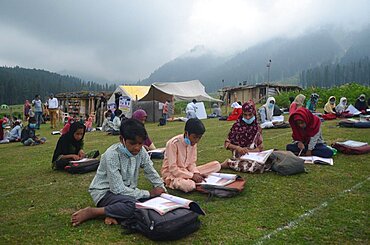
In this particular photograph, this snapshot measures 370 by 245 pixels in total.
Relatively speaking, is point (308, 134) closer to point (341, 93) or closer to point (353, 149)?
point (353, 149)

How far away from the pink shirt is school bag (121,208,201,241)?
1.48 metres

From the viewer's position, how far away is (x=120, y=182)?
147 inches

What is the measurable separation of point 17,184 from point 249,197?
4136 mm

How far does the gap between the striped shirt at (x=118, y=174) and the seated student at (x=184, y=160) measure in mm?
686

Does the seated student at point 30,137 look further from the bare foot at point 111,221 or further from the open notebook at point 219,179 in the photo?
the bare foot at point 111,221

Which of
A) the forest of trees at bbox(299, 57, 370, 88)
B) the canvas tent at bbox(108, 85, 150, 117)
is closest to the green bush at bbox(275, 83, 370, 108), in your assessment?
the canvas tent at bbox(108, 85, 150, 117)

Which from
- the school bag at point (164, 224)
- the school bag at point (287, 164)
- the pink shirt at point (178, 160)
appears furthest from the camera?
the school bag at point (287, 164)

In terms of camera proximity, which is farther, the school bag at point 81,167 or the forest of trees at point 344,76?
the forest of trees at point 344,76

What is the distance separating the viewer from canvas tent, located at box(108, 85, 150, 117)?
79.4 feet

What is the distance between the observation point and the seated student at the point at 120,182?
3547 mm

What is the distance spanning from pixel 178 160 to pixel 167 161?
0.59ft

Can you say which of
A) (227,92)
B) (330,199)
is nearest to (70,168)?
(330,199)

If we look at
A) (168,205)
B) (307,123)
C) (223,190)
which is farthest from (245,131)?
(168,205)

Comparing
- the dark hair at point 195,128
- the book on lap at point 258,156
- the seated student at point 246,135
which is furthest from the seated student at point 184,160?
the seated student at point 246,135
